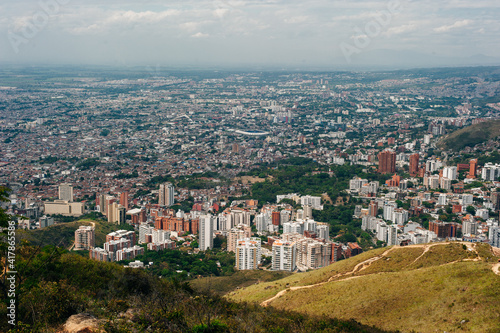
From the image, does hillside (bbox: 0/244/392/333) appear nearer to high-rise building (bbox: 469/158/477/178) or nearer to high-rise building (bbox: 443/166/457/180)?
high-rise building (bbox: 443/166/457/180)

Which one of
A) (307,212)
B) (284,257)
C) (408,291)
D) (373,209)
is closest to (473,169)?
(373,209)

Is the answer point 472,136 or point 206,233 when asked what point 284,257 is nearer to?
point 206,233

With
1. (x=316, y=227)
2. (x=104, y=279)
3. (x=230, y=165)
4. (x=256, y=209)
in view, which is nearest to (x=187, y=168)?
(x=230, y=165)

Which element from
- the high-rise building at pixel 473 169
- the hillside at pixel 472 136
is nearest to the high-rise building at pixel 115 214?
the high-rise building at pixel 473 169

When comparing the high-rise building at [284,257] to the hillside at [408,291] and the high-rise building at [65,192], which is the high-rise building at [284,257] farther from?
the high-rise building at [65,192]

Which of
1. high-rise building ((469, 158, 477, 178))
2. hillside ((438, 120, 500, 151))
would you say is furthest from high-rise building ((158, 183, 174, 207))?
hillside ((438, 120, 500, 151))

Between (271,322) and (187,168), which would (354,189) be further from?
(271,322)

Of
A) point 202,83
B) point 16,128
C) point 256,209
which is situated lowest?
point 256,209
